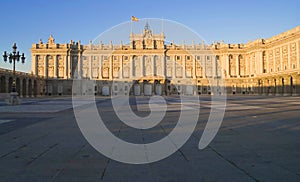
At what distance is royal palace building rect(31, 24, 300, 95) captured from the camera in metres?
79.8

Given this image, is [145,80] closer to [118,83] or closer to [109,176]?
[118,83]

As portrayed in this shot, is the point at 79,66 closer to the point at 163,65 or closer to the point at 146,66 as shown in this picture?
the point at 146,66

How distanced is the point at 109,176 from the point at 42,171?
4.27 ft

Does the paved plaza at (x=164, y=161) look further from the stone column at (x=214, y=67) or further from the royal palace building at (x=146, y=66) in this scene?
the stone column at (x=214, y=67)

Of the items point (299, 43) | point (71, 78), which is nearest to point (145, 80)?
point (71, 78)

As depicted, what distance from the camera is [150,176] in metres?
4.35

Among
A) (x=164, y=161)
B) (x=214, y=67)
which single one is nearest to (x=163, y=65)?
(x=214, y=67)

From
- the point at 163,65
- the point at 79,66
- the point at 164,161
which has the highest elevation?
the point at 163,65

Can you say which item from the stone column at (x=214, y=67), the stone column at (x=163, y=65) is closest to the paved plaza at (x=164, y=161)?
the stone column at (x=163, y=65)

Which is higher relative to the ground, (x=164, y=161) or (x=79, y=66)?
(x=79, y=66)

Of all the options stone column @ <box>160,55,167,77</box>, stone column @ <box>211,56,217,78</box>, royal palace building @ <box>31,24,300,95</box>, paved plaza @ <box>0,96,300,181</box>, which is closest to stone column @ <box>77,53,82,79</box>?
royal palace building @ <box>31,24,300,95</box>

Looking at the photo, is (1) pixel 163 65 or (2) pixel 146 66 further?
(2) pixel 146 66

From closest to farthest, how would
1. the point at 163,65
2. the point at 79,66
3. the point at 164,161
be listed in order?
the point at 164,161, the point at 163,65, the point at 79,66

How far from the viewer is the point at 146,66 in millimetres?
82938
